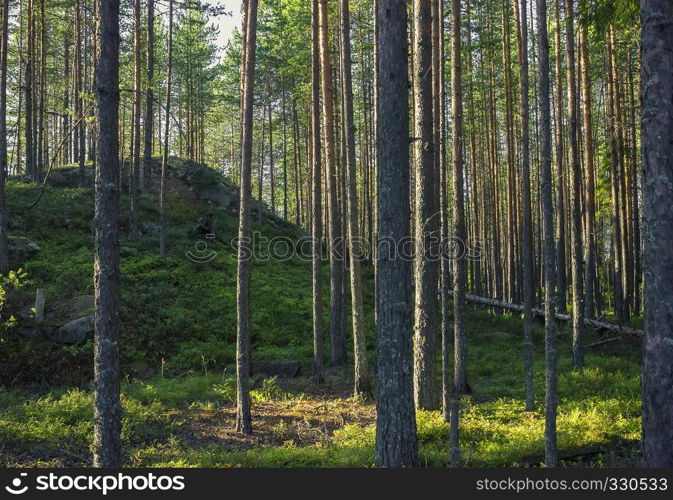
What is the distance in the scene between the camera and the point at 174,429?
9992 mm

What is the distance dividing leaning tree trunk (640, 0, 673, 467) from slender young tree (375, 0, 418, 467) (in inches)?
108

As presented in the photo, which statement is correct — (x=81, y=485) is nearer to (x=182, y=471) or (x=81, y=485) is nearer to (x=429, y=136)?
(x=182, y=471)

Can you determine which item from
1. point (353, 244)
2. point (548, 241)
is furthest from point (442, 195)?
point (353, 244)

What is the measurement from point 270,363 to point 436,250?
622 centimetres

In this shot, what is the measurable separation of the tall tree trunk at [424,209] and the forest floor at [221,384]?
951 mm

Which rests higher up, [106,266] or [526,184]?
[526,184]

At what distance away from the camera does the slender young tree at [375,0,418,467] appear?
6785 mm

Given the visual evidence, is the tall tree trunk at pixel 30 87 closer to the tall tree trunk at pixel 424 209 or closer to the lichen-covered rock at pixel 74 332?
the lichen-covered rock at pixel 74 332

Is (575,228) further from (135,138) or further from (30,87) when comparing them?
(30,87)

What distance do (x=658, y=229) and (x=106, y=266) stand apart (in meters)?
5.62

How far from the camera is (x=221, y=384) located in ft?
44.2

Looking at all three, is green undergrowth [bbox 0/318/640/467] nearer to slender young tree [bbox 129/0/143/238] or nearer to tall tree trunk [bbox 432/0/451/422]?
tall tree trunk [bbox 432/0/451/422]

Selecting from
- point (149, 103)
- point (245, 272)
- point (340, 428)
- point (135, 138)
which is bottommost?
point (340, 428)

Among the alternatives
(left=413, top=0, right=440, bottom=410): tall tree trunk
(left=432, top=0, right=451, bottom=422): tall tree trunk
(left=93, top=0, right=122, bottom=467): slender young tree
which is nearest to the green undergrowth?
(left=413, top=0, right=440, bottom=410): tall tree trunk
